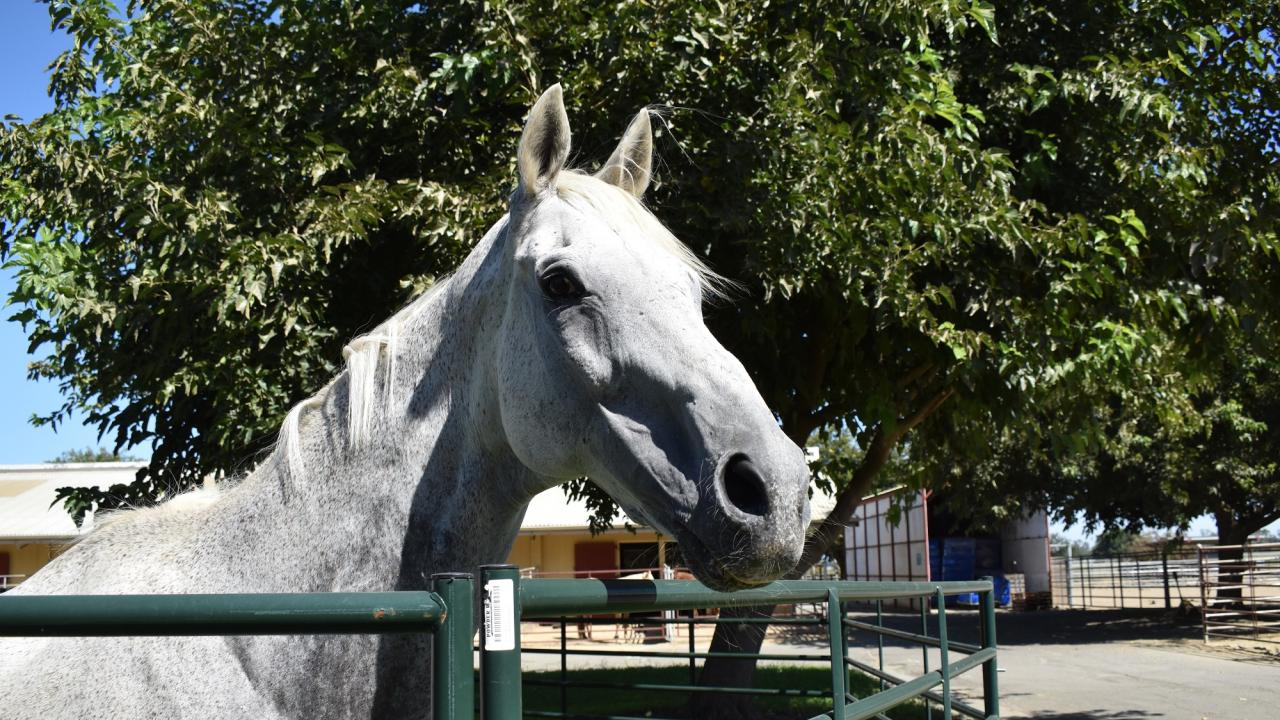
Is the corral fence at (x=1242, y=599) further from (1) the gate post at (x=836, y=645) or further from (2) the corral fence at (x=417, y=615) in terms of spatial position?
(2) the corral fence at (x=417, y=615)

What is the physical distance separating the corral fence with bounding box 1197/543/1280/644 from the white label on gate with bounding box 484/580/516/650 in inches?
782

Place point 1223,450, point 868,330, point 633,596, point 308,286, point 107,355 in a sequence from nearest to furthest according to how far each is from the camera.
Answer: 1. point 633,596
2. point 308,286
3. point 107,355
4. point 868,330
5. point 1223,450

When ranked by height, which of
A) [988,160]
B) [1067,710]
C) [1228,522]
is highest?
[988,160]

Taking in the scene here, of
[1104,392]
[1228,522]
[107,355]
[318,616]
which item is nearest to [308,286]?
[107,355]

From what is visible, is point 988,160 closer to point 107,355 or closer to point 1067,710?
point 107,355

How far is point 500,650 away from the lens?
50.1 inches

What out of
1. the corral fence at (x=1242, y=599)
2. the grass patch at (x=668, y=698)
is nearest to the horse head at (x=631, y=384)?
the grass patch at (x=668, y=698)

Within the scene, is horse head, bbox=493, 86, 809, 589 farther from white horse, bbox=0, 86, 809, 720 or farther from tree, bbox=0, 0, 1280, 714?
tree, bbox=0, 0, 1280, 714

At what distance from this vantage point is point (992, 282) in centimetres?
696

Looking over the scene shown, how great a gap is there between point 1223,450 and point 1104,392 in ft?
52.1

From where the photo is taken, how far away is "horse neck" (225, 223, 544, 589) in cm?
198

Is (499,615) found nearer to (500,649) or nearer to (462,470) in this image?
(500,649)

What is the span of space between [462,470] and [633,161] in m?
0.95

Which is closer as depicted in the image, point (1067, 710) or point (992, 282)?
point (992, 282)
